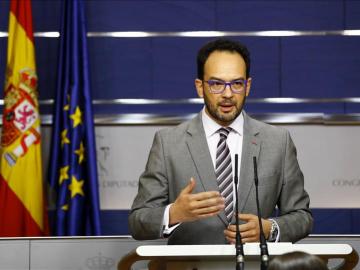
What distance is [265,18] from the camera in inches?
245

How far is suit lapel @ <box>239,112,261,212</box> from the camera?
3.36 meters

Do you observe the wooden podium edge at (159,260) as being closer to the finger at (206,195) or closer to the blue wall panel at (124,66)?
the finger at (206,195)

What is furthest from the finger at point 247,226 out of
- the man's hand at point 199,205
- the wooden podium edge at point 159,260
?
the wooden podium edge at point 159,260

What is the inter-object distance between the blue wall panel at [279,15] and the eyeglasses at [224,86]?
9.47 feet

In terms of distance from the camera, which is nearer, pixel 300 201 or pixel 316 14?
pixel 300 201

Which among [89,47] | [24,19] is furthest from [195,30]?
[24,19]

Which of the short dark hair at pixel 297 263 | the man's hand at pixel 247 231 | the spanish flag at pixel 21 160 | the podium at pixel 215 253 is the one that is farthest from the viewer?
the spanish flag at pixel 21 160

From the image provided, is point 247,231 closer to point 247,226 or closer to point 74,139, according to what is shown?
point 247,226

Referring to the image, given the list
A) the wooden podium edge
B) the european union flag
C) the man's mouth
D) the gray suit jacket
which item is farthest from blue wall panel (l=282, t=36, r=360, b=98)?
the wooden podium edge

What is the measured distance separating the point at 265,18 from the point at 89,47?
141cm

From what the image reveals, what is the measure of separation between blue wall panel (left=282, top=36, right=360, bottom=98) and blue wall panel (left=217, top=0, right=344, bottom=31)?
119 millimetres

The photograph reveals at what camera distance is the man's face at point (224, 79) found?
3381mm

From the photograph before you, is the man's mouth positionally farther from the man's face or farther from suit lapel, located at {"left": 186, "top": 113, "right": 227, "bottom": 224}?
suit lapel, located at {"left": 186, "top": 113, "right": 227, "bottom": 224}

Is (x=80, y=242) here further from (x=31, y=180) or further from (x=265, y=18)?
(x=265, y=18)
